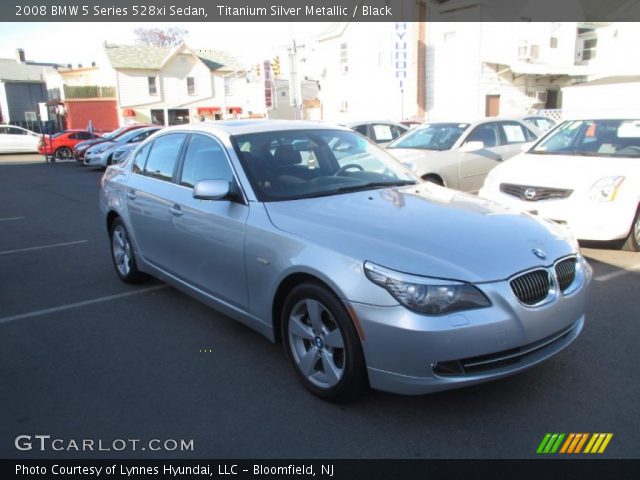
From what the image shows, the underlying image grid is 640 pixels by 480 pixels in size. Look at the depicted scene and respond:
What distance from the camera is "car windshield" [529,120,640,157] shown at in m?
6.80

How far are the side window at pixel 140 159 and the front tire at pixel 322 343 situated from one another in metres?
2.74

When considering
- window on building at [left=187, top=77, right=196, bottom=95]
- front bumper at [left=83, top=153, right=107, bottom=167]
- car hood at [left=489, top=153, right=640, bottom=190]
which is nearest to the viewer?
car hood at [left=489, top=153, right=640, bottom=190]

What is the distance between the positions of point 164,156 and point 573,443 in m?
4.02

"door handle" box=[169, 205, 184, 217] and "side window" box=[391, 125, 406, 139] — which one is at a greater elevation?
"side window" box=[391, 125, 406, 139]

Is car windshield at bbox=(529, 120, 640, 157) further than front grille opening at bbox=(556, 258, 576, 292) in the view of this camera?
Yes

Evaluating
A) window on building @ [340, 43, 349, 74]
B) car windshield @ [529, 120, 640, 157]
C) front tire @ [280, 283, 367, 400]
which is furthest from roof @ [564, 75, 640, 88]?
front tire @ [280, 283, 367, 400]

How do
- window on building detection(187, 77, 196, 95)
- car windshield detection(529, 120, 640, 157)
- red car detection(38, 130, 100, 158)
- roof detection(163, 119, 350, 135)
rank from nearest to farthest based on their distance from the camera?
roof detection(163, 119, 350, 135) < car windshield detection(529, 120, 640, 157) < red car detection(38, 130, 100, 158) < window on building detection(187, 77, 196, 95)

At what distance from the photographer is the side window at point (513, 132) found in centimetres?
1009

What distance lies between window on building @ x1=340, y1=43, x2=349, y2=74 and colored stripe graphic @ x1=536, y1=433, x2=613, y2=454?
30.1m

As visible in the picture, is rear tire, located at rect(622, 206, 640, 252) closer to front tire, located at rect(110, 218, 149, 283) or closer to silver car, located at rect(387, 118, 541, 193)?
silver car, located at rect(387, 118, 541, 193)

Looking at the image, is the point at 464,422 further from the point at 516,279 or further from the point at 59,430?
the point at 59,430

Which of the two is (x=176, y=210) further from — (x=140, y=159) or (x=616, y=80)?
(x=616, y=80)

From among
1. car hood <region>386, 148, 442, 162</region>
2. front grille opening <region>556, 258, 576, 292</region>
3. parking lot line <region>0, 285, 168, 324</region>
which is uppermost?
car hood <region>386, 148, 442, 162</region>
